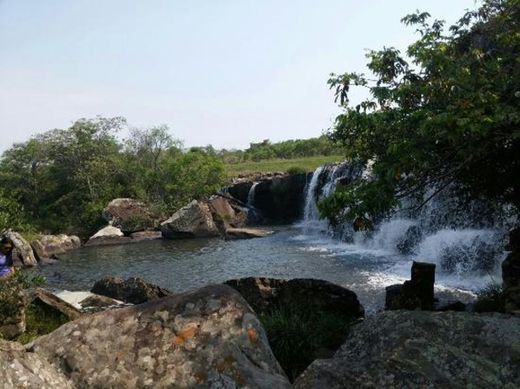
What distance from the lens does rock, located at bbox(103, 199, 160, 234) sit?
49334 millimetres

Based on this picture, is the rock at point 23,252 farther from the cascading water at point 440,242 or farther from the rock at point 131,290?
the cascading water at point 440,242

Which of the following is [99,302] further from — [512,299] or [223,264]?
[512,299]

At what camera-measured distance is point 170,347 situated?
5.04 m

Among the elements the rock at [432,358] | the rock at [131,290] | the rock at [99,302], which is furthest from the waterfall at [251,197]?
the rock at [432,358]

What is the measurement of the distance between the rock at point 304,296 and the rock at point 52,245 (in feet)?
97.8

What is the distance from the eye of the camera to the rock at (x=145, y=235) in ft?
152

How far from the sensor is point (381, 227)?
1233 inches

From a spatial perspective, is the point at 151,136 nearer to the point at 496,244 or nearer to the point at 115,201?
the point at 115,201

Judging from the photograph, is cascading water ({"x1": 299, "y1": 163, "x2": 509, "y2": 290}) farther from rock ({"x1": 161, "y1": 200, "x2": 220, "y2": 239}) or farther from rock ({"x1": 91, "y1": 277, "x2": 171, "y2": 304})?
rock ({"x1": 161, "y1": 200, "x2": 220, "y2": 239})

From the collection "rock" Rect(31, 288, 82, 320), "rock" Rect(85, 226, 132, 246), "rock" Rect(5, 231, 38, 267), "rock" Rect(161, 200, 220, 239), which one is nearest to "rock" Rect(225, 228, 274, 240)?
"rock" Rect(161, 200, 220, 239)

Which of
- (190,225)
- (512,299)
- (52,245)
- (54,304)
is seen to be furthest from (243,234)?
(512,299)

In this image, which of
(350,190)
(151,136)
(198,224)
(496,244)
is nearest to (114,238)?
(198,224)

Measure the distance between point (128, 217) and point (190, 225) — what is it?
892 centimetres

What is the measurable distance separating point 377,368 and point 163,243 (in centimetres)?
3848
